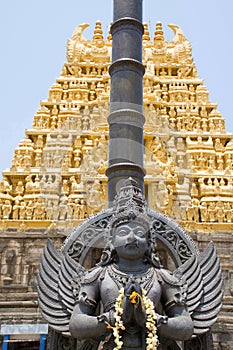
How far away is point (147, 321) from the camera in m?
4.45

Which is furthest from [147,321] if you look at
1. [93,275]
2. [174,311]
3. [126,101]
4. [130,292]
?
[126,101]

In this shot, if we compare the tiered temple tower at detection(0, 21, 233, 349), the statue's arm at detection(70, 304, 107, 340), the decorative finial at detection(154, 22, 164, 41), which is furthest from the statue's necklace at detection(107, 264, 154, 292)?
the decorative finial at detection(154, 22, 164, 41)

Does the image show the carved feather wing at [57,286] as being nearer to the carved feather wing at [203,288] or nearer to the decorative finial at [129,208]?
the decorative finial at [129,208]

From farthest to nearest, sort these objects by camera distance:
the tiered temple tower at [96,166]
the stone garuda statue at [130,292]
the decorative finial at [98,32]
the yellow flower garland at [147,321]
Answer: the decorative finial at [98,32] → the tiered temple tower at [96,166] → the stone garuda statue at [130,292] → the yellow flower garland at [147,321]

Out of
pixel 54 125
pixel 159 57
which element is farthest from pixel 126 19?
pixel 159 57

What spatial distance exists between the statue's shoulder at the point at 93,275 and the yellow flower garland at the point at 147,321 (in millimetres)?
470

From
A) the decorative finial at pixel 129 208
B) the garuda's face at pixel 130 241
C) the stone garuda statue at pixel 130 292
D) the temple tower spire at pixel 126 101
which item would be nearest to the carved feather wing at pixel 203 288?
the stone garuda statue at pixel 130 292

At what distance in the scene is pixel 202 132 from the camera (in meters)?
16.5

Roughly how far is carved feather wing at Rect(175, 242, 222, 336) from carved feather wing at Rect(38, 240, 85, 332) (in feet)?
4.25

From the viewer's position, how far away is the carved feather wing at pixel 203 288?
5.02 m

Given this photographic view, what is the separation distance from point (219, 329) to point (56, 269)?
7724mm

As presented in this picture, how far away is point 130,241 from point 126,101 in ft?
10.2

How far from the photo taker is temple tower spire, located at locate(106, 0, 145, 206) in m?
6.82

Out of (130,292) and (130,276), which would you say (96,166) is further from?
(130,292)
